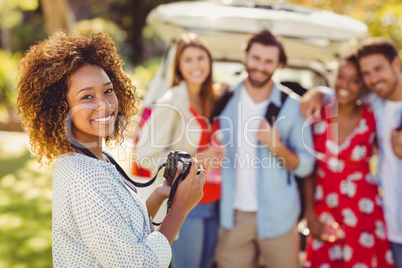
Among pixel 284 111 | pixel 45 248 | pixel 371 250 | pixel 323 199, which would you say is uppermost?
pixel 284 111

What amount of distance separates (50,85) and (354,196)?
2.07 m

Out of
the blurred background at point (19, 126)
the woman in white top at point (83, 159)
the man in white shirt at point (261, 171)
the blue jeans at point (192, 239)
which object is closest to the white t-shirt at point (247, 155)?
the man in white shirt at point (261, 171)

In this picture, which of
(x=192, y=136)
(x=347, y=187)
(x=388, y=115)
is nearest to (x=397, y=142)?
(x=388, y=115)

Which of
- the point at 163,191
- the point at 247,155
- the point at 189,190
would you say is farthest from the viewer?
the point at 247,155

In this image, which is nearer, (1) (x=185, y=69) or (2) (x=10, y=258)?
(1) (x=185, y=69)

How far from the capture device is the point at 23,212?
4.73m

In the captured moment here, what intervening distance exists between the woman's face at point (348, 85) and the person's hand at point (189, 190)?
1445mm

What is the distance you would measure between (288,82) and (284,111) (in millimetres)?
1419

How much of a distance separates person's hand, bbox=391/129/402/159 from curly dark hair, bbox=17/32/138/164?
1.88 metres

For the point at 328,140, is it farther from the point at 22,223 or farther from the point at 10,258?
the point at 22,223

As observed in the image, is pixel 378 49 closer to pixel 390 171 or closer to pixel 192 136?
pixel 390 171

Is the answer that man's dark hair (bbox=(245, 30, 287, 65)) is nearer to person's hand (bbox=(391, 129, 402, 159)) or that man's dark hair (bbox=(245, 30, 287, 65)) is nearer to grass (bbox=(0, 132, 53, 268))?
person's hand (bbox=(391, 129, 402, 159))

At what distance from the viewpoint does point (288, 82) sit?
3994mm

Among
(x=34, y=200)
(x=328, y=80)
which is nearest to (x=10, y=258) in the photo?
(x=34, y=200)
